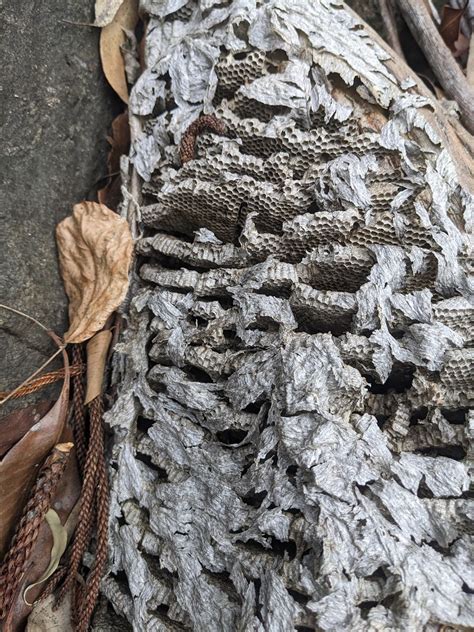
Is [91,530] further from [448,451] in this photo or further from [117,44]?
[117,44]

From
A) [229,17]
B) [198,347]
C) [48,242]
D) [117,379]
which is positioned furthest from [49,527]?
[229,17]

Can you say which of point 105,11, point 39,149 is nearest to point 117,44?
point 105,11

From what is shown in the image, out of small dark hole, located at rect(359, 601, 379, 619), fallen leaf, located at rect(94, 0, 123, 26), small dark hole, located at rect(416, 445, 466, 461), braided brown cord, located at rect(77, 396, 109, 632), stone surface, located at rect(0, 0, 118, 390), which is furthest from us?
fallen leaf, located at rect(94, 0, 123, 26)

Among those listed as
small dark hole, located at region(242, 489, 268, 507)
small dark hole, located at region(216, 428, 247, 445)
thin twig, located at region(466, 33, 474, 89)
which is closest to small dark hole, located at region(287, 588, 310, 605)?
small dark hole, located at region(242, 489, 268, 507)

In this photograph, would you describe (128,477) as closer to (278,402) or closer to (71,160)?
(278,402)

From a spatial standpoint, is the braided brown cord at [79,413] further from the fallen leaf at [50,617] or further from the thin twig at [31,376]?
the fallen leaf at [50,617]

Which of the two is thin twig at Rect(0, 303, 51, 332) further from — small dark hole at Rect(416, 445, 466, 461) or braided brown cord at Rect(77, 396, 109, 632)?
small dark hole at Rect(416, 445, 466, 461)
